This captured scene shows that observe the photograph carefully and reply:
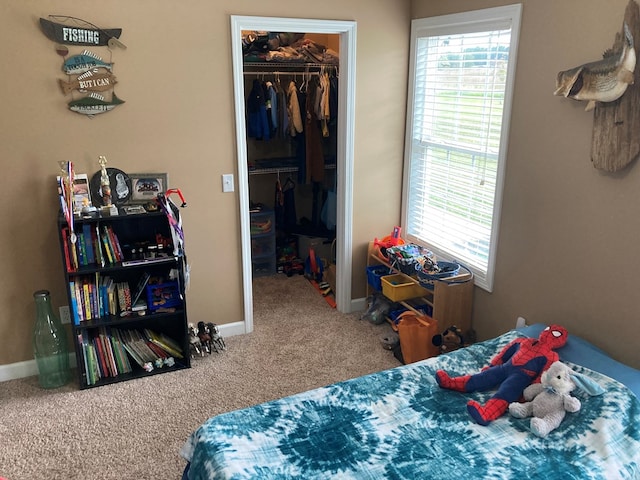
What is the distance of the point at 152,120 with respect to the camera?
3.14 meters

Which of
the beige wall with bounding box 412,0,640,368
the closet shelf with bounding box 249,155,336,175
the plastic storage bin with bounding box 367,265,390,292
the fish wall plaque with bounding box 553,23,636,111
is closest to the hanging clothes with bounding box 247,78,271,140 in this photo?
the closet shelf with bounding box 249,155,336,175

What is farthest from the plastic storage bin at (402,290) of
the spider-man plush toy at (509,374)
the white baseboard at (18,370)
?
the white baseboard at (18,370)

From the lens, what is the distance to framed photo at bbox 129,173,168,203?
10.4 ft

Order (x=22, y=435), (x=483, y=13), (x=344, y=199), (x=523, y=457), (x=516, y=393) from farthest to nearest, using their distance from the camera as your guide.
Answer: (x=344, y=199), (x=483, y=13), (x=22, y=435), (x=516, y=393), (x=523, y=457)

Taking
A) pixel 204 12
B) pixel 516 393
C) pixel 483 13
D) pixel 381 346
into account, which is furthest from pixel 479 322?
pixel 204 12

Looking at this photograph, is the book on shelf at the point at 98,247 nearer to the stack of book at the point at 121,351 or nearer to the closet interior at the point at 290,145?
the stack of book at the point at 121,351

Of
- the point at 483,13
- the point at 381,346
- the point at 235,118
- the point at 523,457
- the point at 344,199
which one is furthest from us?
the point at 344,199

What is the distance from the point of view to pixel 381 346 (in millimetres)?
3562

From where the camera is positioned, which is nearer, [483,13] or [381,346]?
[483,13]

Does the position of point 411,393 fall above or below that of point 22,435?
above

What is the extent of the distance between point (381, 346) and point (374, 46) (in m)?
2.07

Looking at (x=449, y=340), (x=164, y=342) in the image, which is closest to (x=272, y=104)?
(x=164, y=342)

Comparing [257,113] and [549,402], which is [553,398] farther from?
[257,113]

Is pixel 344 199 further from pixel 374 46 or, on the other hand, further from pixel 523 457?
pixel 523 457
